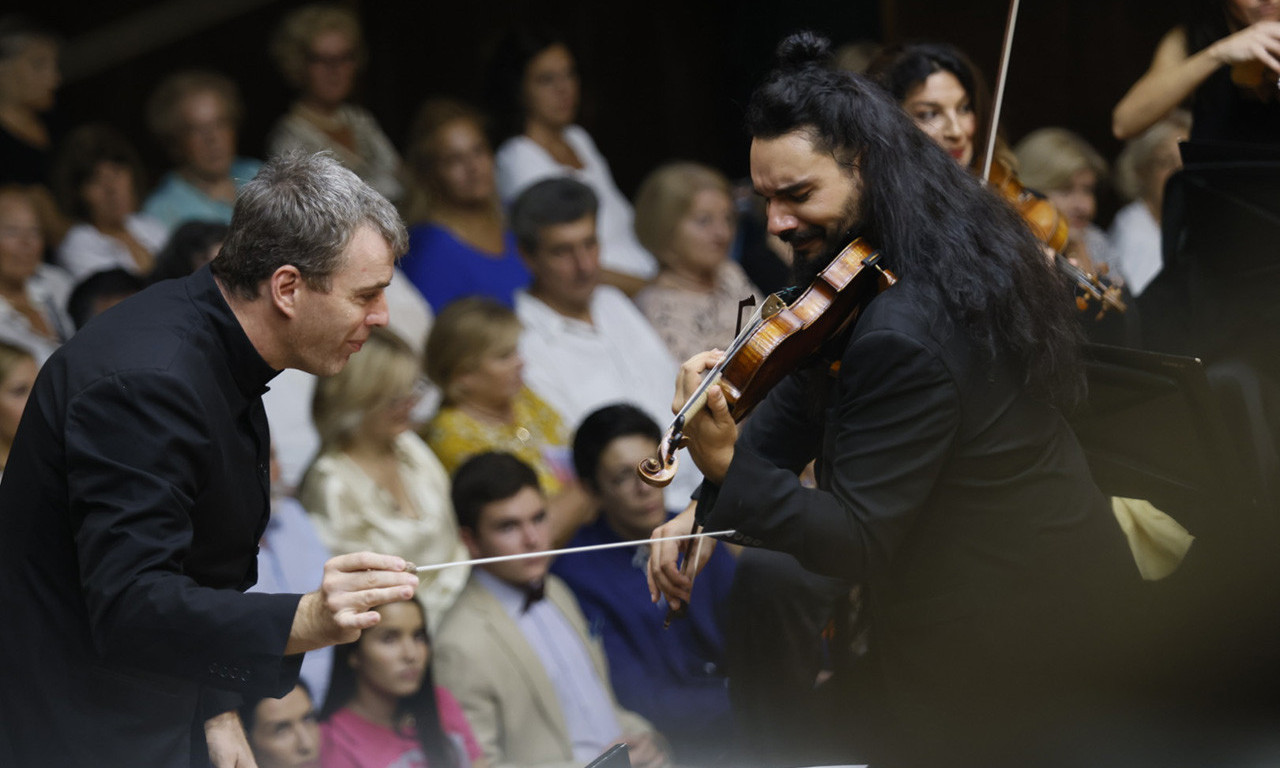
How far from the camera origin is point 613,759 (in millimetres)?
2135

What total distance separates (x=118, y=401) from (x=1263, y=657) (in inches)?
78.7

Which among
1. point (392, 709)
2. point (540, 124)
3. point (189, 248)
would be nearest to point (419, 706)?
point (392, 709)

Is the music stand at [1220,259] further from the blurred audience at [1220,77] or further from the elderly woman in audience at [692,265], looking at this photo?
the elderly woman in audience at [692,265]

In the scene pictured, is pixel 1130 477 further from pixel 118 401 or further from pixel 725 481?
pixel 118 401

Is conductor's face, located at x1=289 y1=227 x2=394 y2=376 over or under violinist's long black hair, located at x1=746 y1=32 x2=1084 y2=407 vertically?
under

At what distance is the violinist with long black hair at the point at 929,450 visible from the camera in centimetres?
184

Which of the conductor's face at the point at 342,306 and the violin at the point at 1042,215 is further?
the violin at the point at 1042,215

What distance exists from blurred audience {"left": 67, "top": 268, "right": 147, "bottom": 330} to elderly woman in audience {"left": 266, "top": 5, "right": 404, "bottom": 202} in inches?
30.7

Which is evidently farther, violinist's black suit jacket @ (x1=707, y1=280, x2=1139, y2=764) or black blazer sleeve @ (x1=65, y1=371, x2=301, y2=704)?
violinist's black suit jacket @ (x1=707, y1=280, x2=1139, y2=764)

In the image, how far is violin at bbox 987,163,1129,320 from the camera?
2.58 m

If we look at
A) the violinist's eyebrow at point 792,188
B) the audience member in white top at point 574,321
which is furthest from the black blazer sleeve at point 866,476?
the audience member in white top at point 574,321

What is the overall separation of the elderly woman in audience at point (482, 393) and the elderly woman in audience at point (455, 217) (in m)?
0.32

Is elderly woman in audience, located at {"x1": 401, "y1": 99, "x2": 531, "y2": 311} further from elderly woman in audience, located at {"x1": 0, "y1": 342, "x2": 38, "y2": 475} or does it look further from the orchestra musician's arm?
the orchestra musician's arm

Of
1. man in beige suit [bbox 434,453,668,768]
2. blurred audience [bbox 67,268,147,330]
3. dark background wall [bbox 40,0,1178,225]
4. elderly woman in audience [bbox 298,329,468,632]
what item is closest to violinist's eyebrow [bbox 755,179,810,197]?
man in beige suit [bbox 434,453,668,768]
